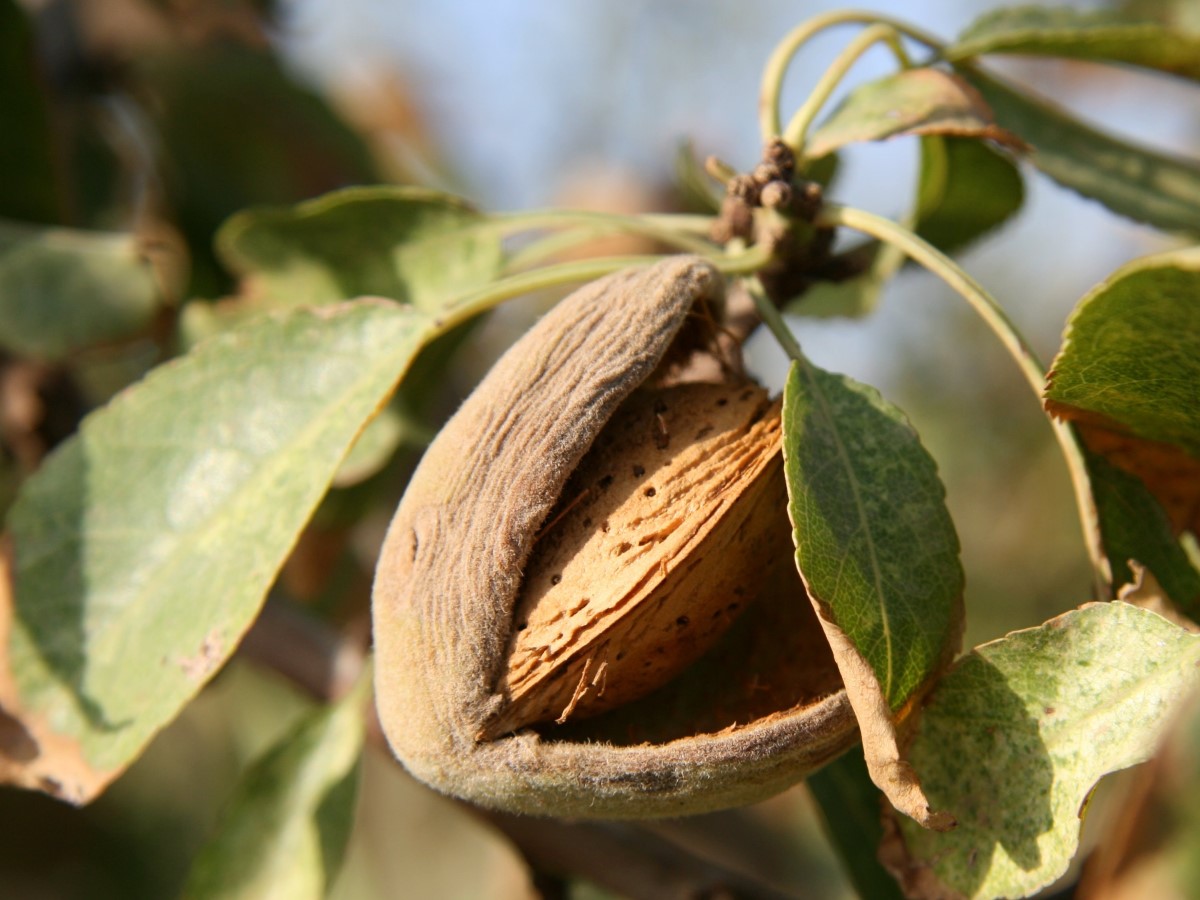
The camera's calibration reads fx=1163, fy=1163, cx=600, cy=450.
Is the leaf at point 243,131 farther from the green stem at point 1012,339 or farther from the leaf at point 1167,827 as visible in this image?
the leaf at point 1167,827

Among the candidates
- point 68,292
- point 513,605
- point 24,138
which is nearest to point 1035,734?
point 513,605

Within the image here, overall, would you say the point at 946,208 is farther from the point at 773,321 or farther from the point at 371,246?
the point at 371,246

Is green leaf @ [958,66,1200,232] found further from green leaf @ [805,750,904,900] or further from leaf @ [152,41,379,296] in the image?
leaf @ [152,41,379,296]

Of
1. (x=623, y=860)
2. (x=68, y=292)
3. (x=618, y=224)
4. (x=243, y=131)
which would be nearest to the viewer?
(x=618, y=224)

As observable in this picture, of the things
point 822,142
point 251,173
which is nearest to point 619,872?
point 822,142

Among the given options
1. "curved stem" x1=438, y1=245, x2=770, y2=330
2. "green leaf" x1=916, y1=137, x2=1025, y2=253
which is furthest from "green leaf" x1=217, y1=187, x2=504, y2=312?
"green leaf" x1=916, y1=137, x2=1025, y2=253

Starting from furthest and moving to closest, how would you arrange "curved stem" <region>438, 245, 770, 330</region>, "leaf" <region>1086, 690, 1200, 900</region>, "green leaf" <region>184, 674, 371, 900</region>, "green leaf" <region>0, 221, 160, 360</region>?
"green leaf" <region>0, 221, 160, 360</region> → "green leaf" <region>184, 674, 371, 900</region> → "curved stem" <region>438, 245, 770, 330</region> → "leaf" <region>1086, 690, 1200, 900</region>

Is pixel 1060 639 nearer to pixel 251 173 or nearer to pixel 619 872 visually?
pixel 619 872
